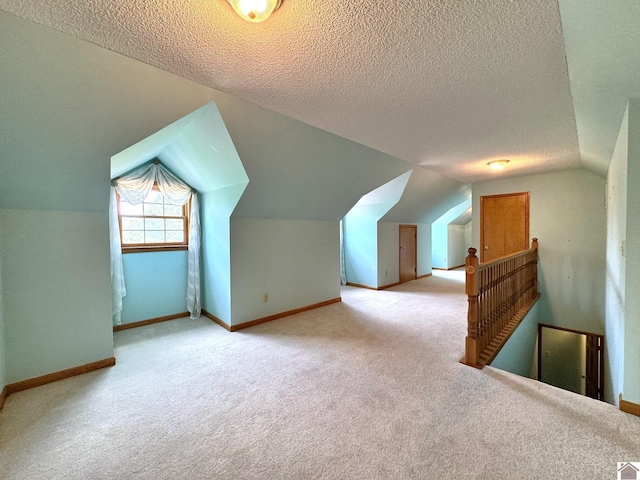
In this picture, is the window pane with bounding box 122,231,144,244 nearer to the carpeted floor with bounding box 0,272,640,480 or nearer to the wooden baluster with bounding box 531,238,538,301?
the carpeted floor with bounding box 0,272,640,480

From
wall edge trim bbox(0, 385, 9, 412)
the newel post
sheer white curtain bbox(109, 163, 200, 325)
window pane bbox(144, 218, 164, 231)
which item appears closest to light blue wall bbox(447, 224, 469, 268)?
the newel post

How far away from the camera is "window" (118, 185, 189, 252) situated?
Answer: 361 cm

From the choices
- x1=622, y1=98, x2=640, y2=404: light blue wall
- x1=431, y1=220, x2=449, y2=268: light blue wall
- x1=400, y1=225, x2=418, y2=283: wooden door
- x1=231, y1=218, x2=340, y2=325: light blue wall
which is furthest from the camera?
x1=431, y1=220, x2=449, y2=268: light blue wall

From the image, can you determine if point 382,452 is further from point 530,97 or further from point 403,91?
point 530,97

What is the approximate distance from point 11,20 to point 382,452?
10.1 ft

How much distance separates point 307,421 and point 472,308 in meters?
1.85

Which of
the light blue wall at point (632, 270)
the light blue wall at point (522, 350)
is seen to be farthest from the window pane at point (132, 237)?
the light blue wall at point (632, 270)

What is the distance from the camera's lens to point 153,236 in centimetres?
383

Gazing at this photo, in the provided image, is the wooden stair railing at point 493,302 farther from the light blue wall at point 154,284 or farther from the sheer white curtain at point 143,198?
the light blue wall at point 154,284

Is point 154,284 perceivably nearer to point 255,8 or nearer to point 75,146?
point 75,146

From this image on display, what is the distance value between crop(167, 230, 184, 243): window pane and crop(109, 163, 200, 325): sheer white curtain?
22cm

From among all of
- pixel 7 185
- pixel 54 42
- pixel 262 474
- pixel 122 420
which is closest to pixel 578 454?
pixel 262 474

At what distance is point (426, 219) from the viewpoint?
716cm

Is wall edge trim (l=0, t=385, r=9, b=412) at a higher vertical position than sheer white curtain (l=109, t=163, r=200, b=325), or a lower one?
lower
